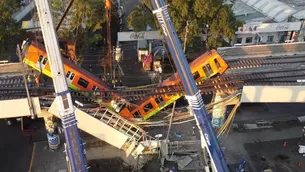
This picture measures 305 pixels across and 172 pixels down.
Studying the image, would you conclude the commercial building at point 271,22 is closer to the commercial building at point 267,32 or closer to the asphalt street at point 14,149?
the commercial building at point 267,32

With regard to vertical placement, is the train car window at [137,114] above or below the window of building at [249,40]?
below

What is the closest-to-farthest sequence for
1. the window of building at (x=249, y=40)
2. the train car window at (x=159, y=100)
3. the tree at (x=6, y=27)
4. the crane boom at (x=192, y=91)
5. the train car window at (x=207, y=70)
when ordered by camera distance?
the crane boom at (x=192, y=91), the train car window at (x=159, y=100), the train car window at (x=207, y=70), the tree at (x=6, y=27), the window of building at (x=249, y=40)

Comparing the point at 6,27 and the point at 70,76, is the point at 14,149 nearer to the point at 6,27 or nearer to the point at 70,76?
the point at 70,76

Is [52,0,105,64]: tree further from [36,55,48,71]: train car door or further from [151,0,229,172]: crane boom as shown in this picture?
[151,0,229,172]: crane boom

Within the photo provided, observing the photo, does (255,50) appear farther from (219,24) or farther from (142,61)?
(142,61)

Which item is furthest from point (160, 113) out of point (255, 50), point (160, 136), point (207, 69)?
point (255, 50)

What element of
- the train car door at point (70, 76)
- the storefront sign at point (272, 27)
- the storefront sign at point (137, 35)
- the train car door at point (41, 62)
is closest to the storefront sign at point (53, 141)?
the train car door at point (70, 76)
